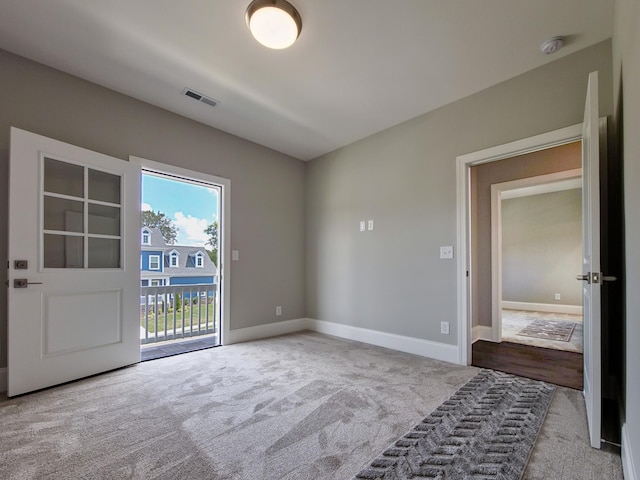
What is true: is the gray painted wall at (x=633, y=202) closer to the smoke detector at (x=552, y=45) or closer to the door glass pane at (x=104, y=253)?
the smoke detector at (x=552, y=45)

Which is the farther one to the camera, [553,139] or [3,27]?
[553,139]

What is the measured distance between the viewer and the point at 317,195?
459cm

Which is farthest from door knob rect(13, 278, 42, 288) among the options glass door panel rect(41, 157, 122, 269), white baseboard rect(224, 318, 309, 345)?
white baseboard rect(224, 318, 309, 345)

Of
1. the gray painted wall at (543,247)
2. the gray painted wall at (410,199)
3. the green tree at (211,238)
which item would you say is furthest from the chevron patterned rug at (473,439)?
the gray painted wall at (543,247)

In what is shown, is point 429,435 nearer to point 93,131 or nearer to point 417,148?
point 417,148

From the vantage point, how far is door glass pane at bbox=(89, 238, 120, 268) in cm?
273

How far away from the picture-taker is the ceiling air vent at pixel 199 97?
2.90 m

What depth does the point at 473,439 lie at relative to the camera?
1687mm

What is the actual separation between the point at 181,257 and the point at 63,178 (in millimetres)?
2653

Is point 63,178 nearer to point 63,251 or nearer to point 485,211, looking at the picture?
point 63,251

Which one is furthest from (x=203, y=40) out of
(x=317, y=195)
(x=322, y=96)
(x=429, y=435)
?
(x=429, y=435)

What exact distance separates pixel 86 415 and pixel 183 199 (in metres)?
3.70

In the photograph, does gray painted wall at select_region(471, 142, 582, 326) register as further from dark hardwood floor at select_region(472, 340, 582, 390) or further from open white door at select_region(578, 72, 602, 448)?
open white door at select_region(578, 72, 602, 448)

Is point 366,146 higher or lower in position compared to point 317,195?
higher
